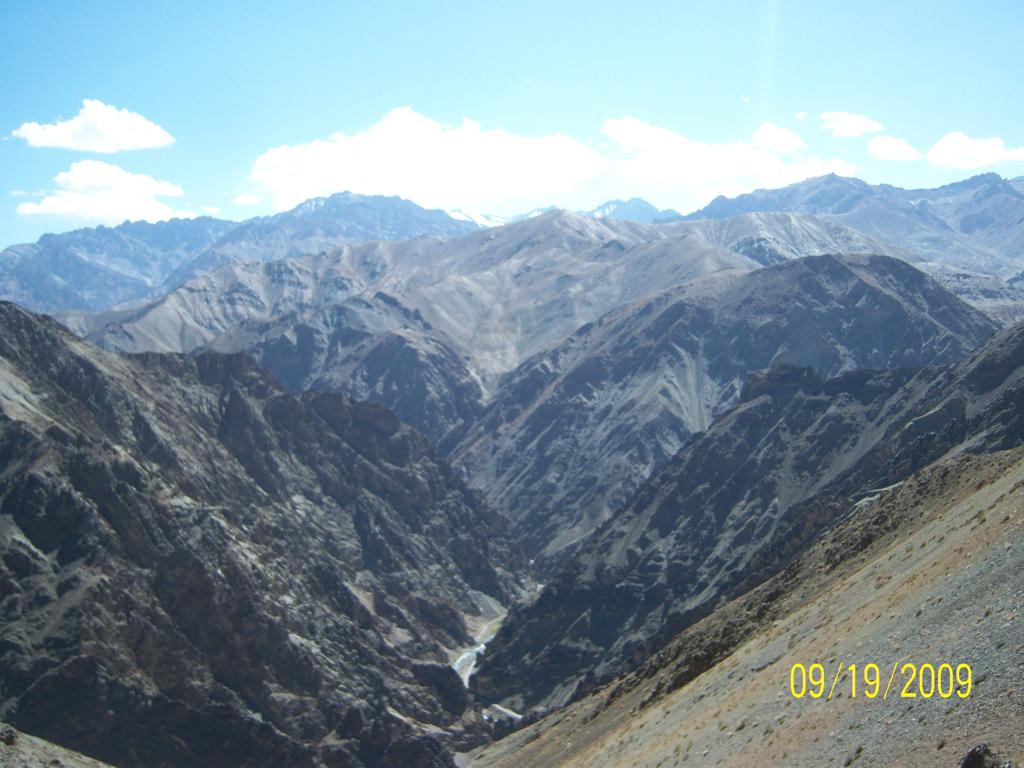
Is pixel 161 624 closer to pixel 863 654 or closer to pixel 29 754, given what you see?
pixel 29 754

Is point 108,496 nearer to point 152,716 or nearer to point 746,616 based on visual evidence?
point 152,716

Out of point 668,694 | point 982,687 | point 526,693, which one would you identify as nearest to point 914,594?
point 982,687
